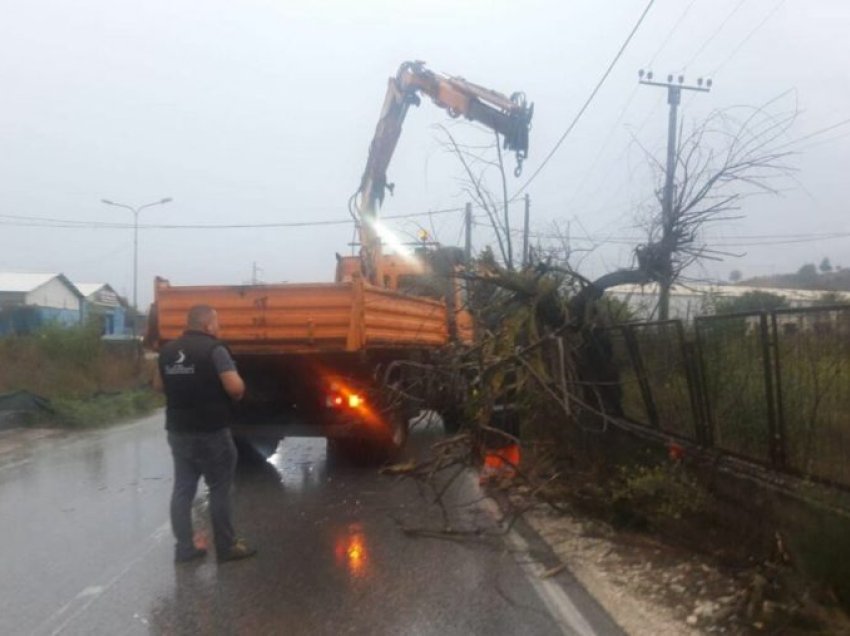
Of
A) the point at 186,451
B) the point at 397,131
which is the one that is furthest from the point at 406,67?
the point at 186,451

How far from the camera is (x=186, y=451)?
24.1 feet

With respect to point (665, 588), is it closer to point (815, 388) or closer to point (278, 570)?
point (815, 388)

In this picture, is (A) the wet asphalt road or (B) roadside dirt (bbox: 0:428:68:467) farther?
(B) roadside dirt (bbox: 0:428:68:467)

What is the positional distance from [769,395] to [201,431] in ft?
13.9

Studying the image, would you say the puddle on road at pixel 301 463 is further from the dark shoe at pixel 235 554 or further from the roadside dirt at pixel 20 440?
the roadside dirt at pixel 20 440

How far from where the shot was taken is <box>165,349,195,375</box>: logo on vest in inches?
288

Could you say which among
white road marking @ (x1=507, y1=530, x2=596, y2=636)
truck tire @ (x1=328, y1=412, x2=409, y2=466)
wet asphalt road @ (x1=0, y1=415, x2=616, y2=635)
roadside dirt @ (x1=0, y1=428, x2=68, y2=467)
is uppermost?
truck tire @ (x1=328, y1=412, x2=409, y2=466)

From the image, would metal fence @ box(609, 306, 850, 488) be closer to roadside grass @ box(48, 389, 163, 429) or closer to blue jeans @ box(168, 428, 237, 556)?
blue jeans @ box(168, 428, 237, 556)

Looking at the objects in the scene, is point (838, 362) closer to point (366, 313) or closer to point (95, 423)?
point (366, 313)

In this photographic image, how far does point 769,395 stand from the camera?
685cm

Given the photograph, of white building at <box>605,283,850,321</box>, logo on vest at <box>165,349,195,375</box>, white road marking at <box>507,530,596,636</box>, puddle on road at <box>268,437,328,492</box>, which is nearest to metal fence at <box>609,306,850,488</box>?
white building at <box>605,283,850,321</box>

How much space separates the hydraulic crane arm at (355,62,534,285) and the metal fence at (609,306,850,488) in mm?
6425

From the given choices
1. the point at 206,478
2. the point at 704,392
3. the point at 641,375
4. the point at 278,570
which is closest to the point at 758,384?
the point at 704,392

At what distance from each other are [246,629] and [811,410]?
387 centimetres
